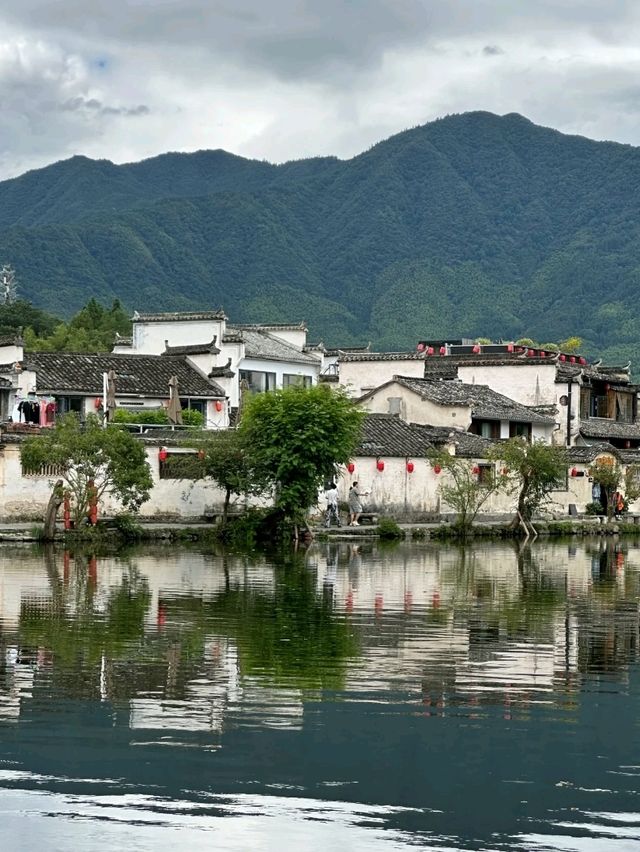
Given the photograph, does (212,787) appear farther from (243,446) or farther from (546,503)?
(546,503)

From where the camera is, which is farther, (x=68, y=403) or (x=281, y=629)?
(x=68, y=403)

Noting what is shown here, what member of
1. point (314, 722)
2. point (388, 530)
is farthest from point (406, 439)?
point (314, 722)

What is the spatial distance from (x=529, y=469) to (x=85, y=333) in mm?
42479

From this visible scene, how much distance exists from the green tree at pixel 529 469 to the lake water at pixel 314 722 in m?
24.7

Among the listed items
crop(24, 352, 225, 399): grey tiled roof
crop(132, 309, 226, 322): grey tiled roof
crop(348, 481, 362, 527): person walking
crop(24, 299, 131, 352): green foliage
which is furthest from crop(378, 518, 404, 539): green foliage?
crop(24, 299, 131, 352): green foliage

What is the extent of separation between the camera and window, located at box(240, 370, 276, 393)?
63375 mm

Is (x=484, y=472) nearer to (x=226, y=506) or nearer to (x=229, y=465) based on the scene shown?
(x=226, y=506)

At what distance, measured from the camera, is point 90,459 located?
41.9 m

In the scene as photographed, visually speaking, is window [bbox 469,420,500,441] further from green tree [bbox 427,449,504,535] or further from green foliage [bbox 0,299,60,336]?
green foliage [bbox 0,299,60,336]

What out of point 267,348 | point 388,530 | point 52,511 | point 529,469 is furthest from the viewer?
→ point 267,348

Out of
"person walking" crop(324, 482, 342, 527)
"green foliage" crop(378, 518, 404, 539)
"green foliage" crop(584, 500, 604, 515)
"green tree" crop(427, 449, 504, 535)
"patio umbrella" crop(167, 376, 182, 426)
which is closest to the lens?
"green foliage" crop(378, 518, 404, 539)

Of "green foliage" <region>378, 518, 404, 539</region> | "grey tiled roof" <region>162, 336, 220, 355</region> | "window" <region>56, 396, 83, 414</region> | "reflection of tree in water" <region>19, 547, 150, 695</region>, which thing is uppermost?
"grey tiled roof" <region>162, 336, 220, 355</region>

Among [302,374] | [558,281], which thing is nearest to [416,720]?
[302,374]

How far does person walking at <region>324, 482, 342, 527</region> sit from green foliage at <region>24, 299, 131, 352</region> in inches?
938
